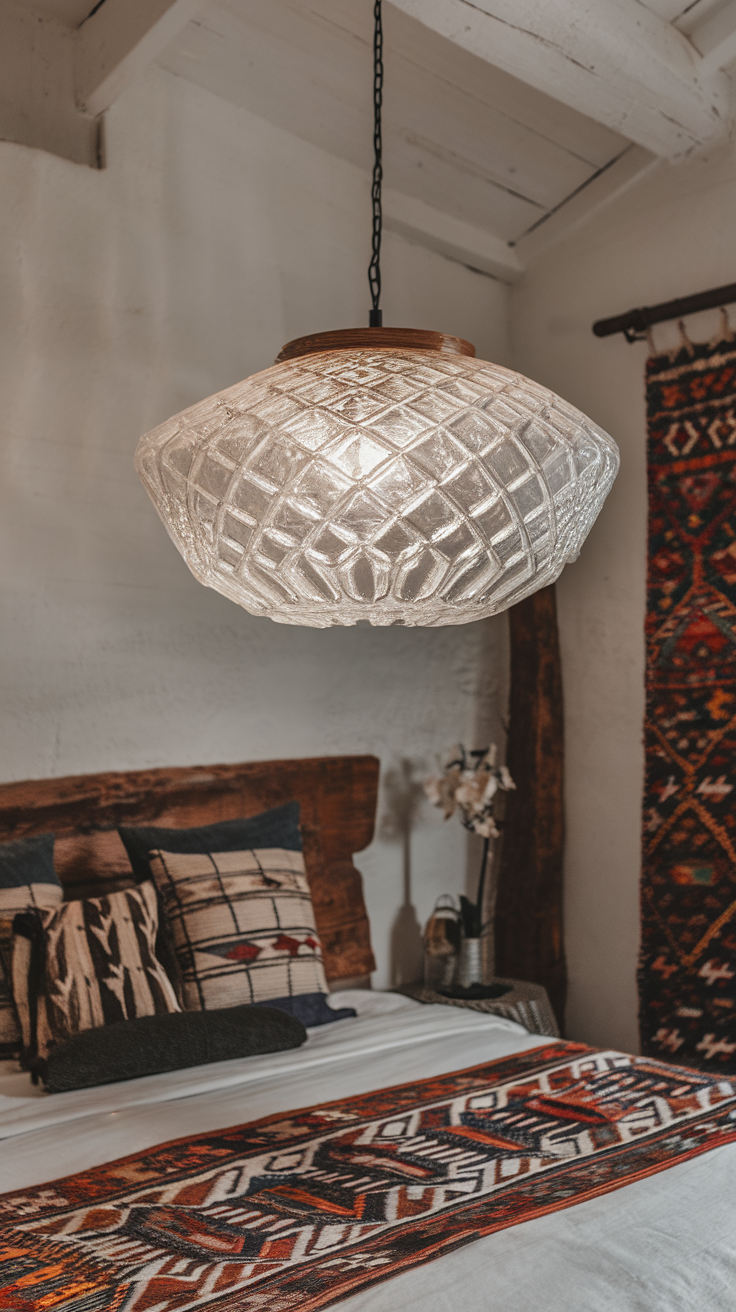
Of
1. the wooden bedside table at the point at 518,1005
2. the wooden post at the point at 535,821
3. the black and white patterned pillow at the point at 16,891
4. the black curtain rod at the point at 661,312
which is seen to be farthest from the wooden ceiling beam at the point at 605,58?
the wooden bedside table at the point at 518,1005

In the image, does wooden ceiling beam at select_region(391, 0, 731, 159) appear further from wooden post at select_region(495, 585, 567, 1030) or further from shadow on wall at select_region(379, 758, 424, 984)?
shadow on wall at select_region(379, 758, 424, 984)

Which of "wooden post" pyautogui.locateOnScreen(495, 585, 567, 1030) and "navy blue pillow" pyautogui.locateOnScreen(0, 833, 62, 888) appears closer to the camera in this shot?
"navy blue pillow" pyautogui.locateOnScreen(0, 833, 62, 888)

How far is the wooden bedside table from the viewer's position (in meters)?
2.83

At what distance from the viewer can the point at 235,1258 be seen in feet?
4.25

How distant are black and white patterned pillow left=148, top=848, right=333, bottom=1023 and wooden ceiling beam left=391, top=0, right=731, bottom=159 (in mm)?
1986

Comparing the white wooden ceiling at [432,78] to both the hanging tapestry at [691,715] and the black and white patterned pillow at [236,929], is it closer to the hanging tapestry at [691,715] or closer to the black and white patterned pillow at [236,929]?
the hanging tapestry at [691,715]

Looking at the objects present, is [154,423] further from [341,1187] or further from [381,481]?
[341,1187]

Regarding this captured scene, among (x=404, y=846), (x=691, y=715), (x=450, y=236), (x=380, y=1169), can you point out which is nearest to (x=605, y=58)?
(x=450, y=236)

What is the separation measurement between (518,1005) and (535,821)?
0.66 meters

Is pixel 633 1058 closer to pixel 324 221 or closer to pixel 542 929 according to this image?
pixel 542 929

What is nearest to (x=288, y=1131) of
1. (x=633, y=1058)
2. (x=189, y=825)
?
(x=633, y=1058)

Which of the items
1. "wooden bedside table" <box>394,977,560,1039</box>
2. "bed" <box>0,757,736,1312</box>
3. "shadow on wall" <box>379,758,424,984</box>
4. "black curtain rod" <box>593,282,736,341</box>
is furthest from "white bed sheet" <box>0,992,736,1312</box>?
"black curtain rod" <box>593,282,736,341</box>

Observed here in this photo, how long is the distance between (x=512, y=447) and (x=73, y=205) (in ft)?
5.92

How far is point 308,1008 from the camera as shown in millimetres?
2373
